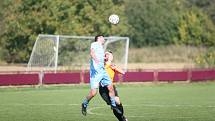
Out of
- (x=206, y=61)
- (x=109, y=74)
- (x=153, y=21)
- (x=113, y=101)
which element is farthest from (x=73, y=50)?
(x=153, y=21)

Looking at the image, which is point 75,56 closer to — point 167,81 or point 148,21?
point 167,81

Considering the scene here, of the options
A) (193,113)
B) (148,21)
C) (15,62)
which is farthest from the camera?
(148,21)

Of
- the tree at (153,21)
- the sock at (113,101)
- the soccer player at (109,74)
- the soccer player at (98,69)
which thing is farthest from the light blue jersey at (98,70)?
the tree at (153,21)

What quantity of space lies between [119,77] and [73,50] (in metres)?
6.01

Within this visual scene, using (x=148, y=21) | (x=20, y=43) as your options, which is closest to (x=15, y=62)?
(x=20, y=43)

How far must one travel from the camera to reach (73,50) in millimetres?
45406

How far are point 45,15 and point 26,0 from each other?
3.54 meters

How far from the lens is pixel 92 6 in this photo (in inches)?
2746

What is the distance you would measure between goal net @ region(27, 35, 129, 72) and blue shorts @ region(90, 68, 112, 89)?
24511mm

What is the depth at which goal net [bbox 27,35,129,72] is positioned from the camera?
41.9 metres

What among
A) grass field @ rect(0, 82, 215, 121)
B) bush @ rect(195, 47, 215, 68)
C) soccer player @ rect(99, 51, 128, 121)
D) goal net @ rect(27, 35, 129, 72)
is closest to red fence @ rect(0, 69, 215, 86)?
goal net @ rect(27, 35, 129, 72)

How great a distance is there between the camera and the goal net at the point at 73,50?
41931mm

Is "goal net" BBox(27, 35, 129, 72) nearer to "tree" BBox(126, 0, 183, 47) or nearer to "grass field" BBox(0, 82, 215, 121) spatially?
"grass field" BBox(0, 82, 215, 121)

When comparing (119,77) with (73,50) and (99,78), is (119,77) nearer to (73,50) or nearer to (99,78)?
(73,50)
